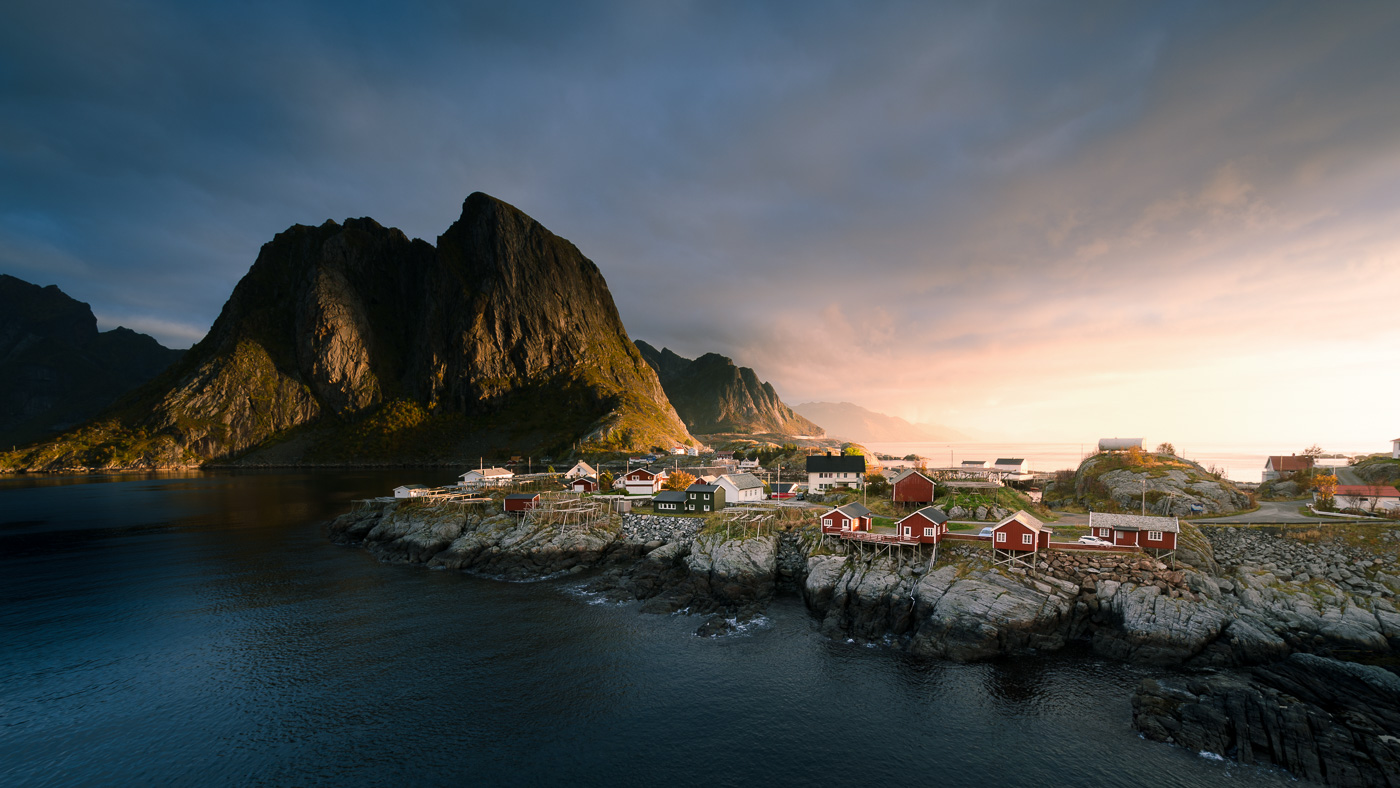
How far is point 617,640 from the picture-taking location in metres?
39.0

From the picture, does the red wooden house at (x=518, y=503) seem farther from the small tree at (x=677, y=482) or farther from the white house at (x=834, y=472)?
the white house at (x=834, y=472)

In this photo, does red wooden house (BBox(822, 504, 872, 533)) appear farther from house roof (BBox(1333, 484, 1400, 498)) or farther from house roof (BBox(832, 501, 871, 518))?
house roof (BBox(1333, 484, 1400, 498))

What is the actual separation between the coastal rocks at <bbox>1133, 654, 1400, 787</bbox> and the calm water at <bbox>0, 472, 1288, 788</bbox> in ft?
5.69

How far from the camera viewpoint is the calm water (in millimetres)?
24766

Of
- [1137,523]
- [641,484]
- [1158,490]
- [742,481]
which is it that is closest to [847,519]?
[1137,523]

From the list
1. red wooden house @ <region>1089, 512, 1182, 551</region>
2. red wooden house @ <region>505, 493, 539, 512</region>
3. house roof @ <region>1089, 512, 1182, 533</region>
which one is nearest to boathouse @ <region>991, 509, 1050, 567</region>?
house roof @ <region>1089, 512, 1182, 533</region>

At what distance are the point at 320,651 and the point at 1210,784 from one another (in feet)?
176

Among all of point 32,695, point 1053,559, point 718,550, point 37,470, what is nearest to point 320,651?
point 32,695

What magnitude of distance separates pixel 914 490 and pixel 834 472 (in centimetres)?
2181

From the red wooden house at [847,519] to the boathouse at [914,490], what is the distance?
55.2ft

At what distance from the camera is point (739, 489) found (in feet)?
247

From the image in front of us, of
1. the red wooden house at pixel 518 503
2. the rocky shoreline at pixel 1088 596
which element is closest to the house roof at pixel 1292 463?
the rocky shoreline at pixel 1088 596

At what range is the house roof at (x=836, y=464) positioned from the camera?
84294mm

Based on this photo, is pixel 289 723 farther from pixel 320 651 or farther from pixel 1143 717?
pixel 1143 717
